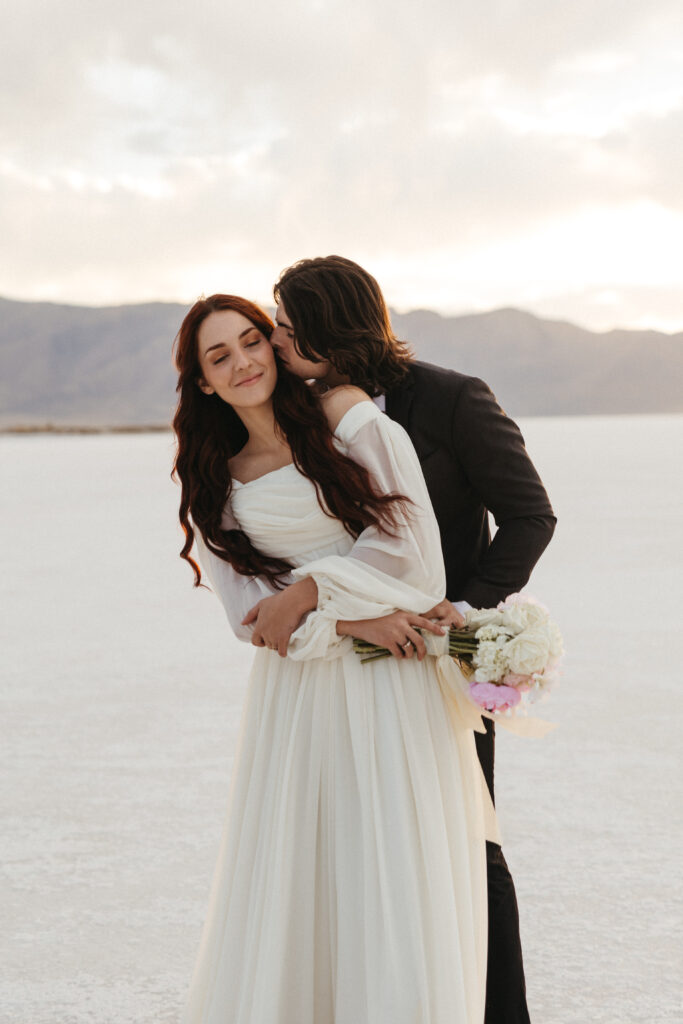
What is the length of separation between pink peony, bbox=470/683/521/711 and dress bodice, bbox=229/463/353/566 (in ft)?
1.38

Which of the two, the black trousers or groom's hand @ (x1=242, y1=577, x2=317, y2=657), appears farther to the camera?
the black trousers

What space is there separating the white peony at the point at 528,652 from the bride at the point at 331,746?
22 cm

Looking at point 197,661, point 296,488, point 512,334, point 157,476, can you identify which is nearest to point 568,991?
point 296,488

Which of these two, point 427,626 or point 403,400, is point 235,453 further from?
point 427,626

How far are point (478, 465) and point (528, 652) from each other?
508mm

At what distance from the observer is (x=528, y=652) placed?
7.03ft

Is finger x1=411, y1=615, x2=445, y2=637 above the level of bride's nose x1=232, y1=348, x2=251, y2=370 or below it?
below

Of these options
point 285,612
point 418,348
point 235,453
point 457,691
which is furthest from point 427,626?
point 418,348

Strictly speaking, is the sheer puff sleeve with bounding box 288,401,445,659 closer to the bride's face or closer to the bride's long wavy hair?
the bride's long wavy hair

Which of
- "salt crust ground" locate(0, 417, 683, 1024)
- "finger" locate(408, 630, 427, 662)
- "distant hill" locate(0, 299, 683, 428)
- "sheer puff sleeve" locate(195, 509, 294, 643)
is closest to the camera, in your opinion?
"finger" locate(408, 630, 427, 662)

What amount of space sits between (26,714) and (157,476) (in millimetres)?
21788

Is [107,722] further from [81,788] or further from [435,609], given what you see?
[435,609]

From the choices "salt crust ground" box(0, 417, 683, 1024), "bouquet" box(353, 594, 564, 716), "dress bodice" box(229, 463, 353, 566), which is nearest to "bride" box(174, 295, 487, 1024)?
"dress bodice" box(229, 463, 353, 566)

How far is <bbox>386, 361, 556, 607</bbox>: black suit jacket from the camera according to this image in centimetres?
245
